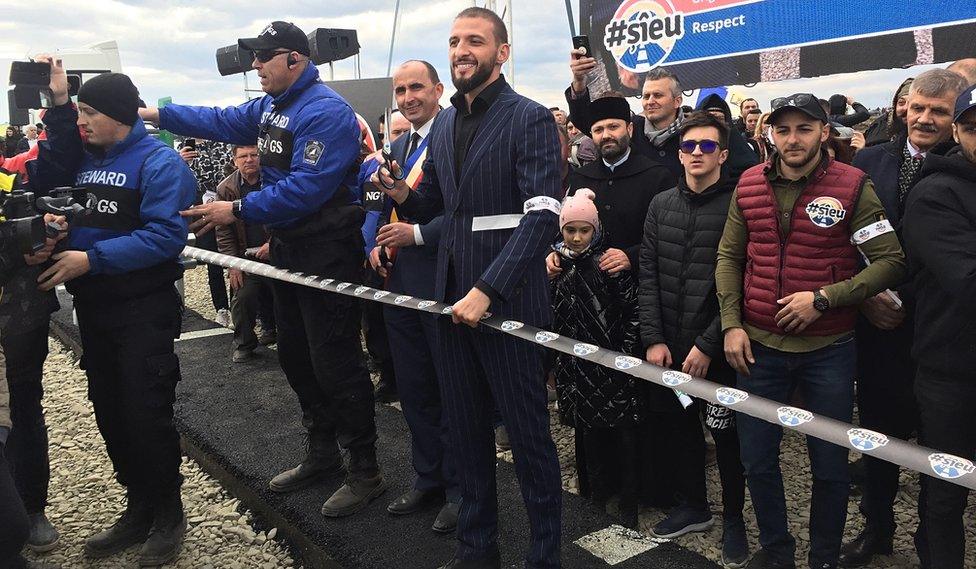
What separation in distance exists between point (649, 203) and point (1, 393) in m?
2.96

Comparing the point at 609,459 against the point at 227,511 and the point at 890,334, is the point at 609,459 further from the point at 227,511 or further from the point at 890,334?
the point at 227,511

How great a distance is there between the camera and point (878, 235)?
103 inches

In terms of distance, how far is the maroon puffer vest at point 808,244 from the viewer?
2656 mm

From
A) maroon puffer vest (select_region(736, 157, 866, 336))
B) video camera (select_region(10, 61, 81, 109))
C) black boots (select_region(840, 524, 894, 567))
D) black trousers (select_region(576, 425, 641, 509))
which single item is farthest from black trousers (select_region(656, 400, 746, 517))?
video camera (select_region(10, 61, 81, 109))

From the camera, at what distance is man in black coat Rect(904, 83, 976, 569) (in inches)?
93.5

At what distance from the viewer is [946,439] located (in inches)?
98.0

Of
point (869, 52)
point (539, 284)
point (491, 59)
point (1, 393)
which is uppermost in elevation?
point (869, 52)

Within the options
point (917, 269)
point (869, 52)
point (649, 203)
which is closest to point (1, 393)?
point (649, 203)

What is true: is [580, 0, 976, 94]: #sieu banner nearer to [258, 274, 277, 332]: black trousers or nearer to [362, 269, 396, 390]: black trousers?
[362, 269, 396, 390]: black trousers

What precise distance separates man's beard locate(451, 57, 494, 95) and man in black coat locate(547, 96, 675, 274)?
1.25m

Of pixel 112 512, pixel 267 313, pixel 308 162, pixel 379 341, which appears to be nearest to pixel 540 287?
pixel 308 162

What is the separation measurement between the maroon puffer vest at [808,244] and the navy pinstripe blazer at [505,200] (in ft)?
2.93

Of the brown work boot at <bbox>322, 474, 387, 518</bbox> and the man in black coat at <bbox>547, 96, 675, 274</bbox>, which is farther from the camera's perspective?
the man in black coat at <bbox>547, 96, 675, 274</bbox>

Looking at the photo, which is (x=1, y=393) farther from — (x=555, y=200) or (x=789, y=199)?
(x=789, y=199)
